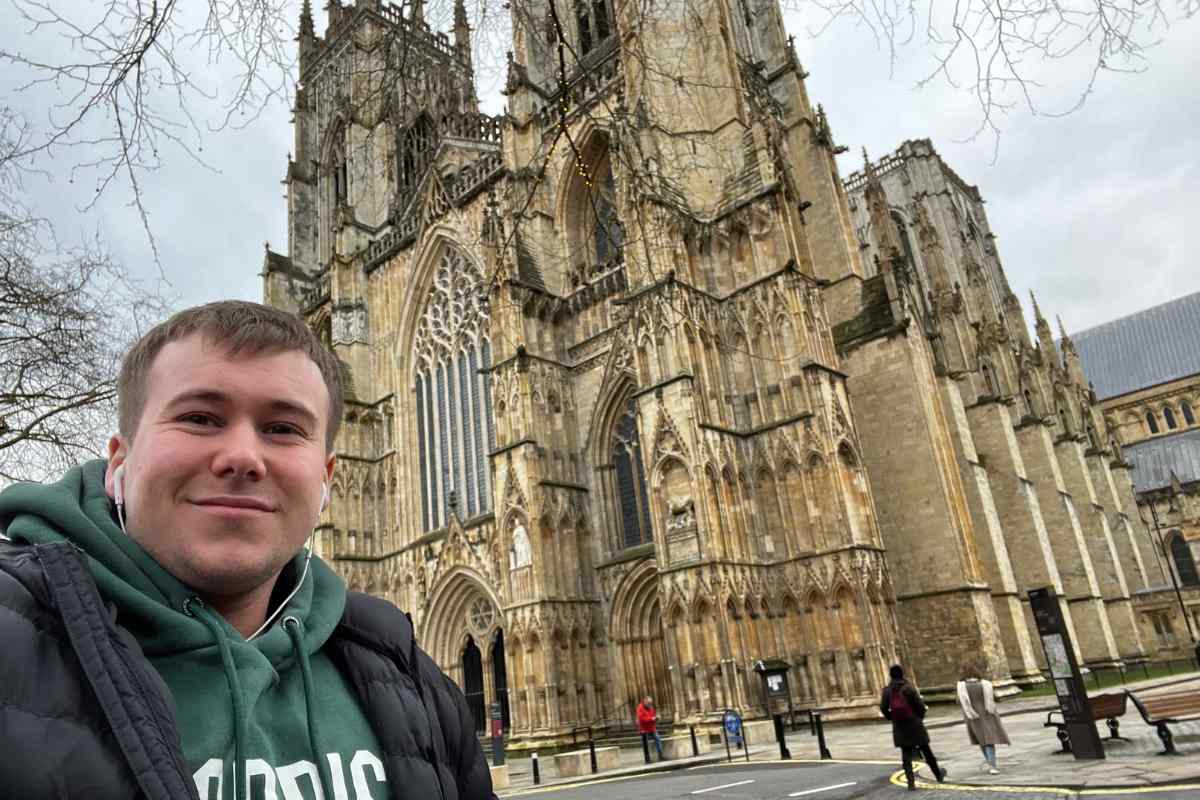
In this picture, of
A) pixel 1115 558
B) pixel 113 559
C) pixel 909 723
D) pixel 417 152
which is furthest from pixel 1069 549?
pixel 113 559

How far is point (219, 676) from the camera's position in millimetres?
1162

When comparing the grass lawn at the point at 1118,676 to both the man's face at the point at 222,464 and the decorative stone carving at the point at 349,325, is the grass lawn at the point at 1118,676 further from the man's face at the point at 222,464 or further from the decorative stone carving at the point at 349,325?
the decorative stone carving at the point at 349,325

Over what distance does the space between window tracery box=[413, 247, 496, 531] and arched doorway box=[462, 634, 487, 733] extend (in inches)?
141

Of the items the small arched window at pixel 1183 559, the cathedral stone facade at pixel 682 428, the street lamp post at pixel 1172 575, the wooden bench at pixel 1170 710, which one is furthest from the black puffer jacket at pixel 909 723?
the small arched window at pixel 1183 559

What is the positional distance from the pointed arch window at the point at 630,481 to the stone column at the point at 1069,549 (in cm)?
1412

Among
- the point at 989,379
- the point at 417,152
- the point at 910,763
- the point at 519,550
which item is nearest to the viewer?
the point at 910,763

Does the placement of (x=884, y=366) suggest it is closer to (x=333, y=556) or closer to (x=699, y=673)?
(x=699, y=673)

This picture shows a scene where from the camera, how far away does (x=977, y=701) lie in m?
7.72

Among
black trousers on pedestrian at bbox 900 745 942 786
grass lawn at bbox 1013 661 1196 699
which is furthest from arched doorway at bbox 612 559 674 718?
black trousers on pedestrian at bbox 900 745 942 786

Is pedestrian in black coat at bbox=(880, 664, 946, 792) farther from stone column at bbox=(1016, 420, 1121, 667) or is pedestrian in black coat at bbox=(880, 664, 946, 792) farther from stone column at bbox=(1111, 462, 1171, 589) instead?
stone column at bbox=(1111, 462, 1171, 589)

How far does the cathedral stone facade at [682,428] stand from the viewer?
574 inches

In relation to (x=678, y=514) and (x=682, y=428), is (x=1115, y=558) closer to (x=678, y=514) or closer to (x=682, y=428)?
(x=678, y=514)

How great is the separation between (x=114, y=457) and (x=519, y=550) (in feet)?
55.3

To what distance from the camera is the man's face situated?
118 cm
